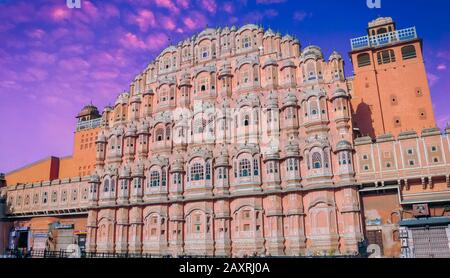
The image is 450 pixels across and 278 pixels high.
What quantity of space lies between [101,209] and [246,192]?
17.3m

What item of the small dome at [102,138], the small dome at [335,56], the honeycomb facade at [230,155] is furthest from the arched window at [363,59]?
the small dome at [102,138]

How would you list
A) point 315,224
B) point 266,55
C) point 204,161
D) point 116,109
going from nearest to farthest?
1. point 315,224
2. point 204,161
3. point 266,55
4. point 116,109

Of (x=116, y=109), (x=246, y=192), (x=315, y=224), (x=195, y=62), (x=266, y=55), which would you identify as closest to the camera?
(x=315, y=224)

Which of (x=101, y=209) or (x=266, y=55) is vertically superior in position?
(x=266, y=55)

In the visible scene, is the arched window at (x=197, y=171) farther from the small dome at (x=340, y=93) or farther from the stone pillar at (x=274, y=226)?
the small dome at (x=340, y=93)

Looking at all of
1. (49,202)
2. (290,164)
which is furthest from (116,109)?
(290,164)

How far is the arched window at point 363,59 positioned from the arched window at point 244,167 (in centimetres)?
1581

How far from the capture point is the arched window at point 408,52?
118 ft

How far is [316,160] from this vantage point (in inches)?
1271

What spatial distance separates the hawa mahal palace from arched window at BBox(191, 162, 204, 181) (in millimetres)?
136

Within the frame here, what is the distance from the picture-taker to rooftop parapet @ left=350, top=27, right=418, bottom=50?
3628 centimetres

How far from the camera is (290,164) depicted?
32.8 m

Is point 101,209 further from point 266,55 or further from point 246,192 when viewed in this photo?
point 266,55

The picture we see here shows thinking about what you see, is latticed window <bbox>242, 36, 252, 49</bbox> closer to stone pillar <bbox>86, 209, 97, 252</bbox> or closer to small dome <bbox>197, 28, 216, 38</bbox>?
small dome <bbox>197, 28, 216, 38</bbox>
